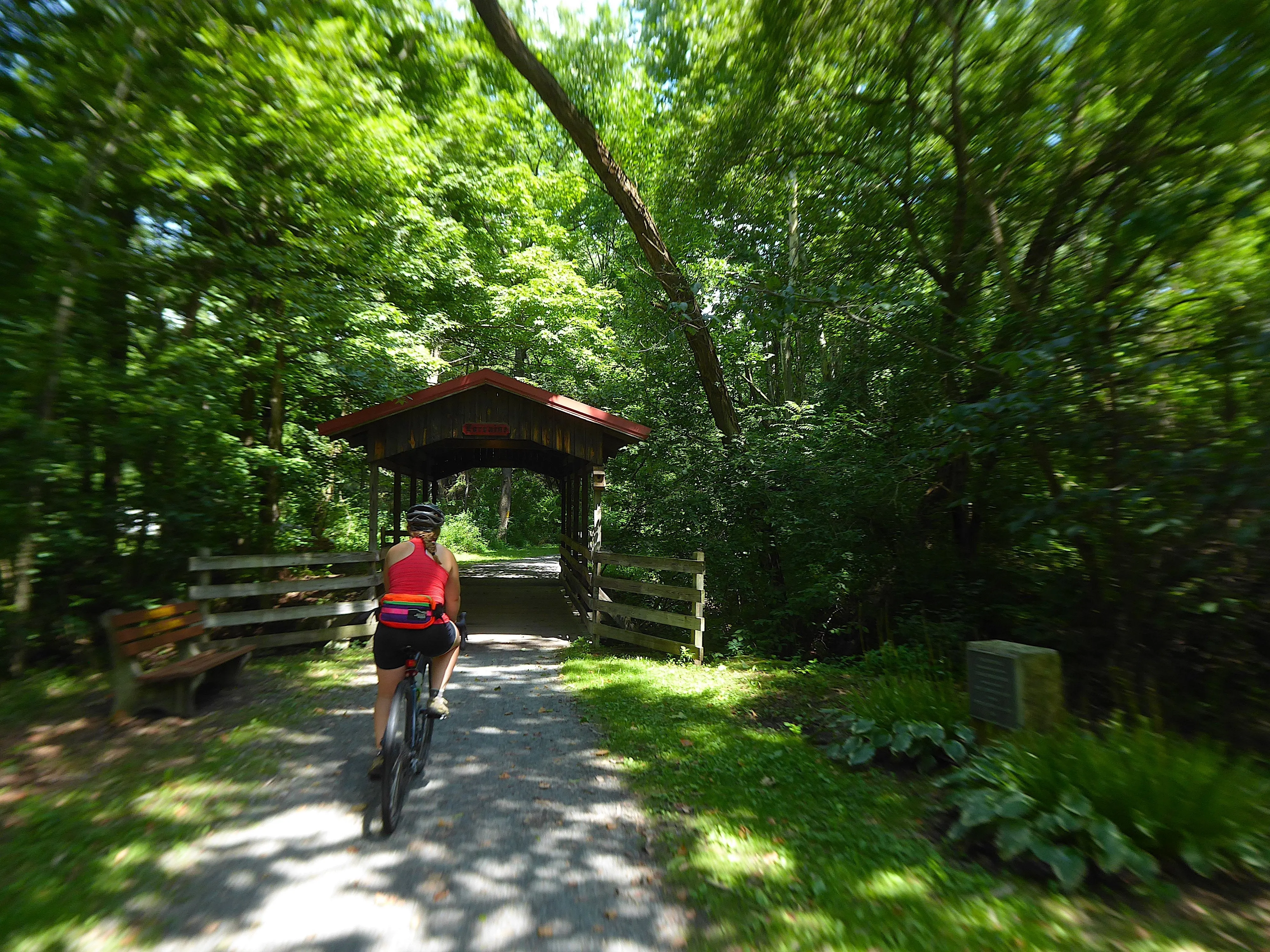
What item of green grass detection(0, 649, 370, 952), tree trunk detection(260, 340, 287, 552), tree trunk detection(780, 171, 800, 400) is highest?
tree trunk detection(780, 171, 800, 400)

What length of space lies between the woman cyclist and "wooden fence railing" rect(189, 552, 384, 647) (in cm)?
362

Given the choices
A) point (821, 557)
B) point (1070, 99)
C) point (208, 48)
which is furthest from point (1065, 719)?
point (208, 48)

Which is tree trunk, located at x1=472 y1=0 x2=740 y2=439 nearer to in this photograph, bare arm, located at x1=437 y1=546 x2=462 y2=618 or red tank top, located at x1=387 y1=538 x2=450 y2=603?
bare arm, located at x1=437 y1=546 x2=462 y2=618

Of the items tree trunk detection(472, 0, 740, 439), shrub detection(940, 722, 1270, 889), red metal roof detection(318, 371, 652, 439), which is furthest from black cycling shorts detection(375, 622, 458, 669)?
tree trunk detection(472, 0, 740, 439)

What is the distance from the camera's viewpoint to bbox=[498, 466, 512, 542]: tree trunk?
3228 centimetres

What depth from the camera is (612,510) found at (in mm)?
16172

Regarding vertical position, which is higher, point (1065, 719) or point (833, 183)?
point (833, 183)

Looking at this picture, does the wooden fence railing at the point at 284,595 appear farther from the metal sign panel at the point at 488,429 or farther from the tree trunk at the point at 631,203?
the tree trunk at the point at 631,203

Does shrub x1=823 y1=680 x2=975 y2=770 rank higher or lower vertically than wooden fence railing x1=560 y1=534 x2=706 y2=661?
lower

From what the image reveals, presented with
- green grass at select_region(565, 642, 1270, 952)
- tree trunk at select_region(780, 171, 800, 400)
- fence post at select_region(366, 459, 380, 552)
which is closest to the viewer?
green grass at select_region(565, 642, 1270, 952)

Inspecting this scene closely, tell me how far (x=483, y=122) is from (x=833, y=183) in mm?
9675

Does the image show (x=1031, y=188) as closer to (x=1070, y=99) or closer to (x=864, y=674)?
(x=1070, y=99)

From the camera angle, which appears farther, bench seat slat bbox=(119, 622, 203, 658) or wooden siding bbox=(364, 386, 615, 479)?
wooden siding bbox=(364, 386, 615, 479)

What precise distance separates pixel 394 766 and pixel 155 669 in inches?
149
